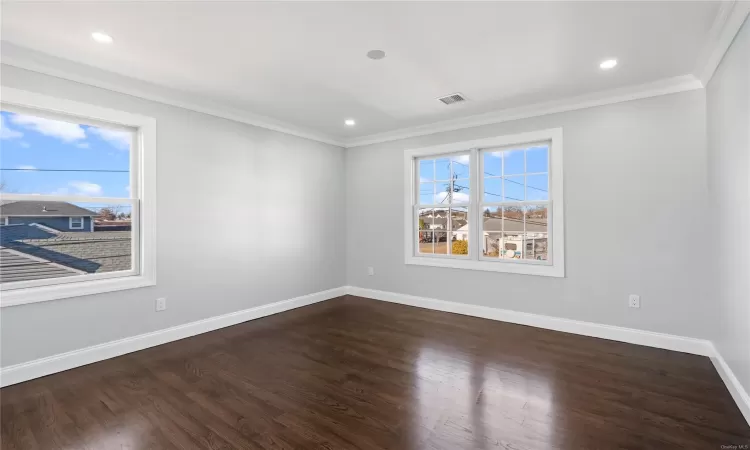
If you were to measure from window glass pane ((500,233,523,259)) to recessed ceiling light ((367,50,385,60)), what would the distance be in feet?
8.71

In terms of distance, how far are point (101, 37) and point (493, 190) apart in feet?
13.3

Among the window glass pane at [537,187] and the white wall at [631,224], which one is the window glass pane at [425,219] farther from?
the window glass pane at [537,187]

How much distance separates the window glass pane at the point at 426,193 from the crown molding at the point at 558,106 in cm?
72

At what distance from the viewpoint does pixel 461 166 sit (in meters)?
4.80

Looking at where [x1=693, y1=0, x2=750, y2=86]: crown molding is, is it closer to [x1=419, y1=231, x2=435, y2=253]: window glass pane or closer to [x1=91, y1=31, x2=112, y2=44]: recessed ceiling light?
[x1=419, y1=231, x2=435, y2=253]: window glass pane

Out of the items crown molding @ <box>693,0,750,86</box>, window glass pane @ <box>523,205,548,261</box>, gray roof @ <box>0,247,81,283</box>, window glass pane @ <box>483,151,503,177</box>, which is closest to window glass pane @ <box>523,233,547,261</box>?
window glass pane @ <box>523,205,548,261</box>

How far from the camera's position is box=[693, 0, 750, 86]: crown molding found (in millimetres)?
2133

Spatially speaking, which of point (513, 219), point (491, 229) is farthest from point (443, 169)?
point (513, 219)

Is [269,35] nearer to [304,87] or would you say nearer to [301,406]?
[304,87]

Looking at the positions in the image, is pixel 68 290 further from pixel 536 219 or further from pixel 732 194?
pixel 732 194

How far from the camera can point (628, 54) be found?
2812 mm

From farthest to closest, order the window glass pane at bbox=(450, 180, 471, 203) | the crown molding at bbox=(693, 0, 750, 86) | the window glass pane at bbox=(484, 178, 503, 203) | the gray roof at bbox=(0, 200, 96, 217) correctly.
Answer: the window glass pane at bbox=(450, 180, 471, 203) < the window glass pane at bbox=(484, 178, 503, 203) < the gray roof at bbox=(0, 200, 96, 217) < the crown molding at bbox=(693, 0, 750, 86)

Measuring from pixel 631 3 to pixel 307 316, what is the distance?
13.8ft

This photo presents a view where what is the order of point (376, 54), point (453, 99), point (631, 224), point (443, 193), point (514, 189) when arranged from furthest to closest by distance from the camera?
point (443, 193), point (514, 189), point (453, 99), point (631, 224), point (376, 54)
